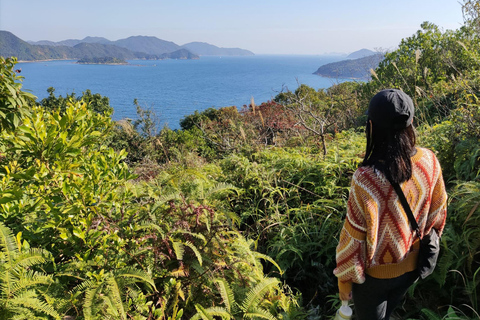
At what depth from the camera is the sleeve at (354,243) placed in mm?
1597

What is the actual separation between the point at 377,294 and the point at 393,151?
0.83 m

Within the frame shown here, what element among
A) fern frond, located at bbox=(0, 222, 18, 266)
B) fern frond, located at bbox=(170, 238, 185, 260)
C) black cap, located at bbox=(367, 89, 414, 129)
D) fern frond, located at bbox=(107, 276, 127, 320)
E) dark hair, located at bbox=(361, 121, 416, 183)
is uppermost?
black cap, located at bbox=(367, 89, 414, 129)

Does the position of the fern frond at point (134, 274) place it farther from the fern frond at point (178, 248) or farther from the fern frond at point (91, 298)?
the fern frond at point (178, 248)

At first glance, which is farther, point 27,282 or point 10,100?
point 10,100

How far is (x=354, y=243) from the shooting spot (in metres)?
1.63

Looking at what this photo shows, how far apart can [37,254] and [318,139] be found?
5.43m

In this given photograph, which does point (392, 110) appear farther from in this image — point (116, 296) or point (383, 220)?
point (116, 296)

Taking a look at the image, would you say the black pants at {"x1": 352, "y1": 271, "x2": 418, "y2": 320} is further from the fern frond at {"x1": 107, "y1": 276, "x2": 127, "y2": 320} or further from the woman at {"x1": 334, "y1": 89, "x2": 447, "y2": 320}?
the fern frond at {"x1": 107, "y1": 276, "x2": 127, "y2": 320}

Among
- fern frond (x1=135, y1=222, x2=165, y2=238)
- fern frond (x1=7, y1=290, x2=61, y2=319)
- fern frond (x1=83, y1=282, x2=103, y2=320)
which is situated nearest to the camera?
fern frond (x1=7, y1=290, x2=61, y2=319)

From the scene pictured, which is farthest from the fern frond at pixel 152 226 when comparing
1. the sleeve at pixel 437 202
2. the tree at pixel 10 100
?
the sleeve at pixel 437 202

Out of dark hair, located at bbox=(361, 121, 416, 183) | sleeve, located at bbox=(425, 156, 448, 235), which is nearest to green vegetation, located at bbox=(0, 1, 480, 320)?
sleeve, located at bbox=(425, 156, 448, 235)

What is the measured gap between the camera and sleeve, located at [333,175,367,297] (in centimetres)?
160

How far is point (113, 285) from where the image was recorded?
6.01 feet

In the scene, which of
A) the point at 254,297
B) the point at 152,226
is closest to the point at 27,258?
the point at 152,226
